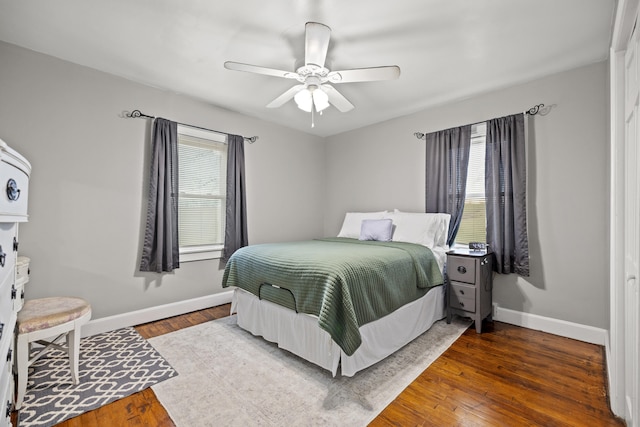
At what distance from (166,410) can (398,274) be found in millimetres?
1809

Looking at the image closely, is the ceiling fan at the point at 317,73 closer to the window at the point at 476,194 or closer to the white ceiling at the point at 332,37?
the white ceiling at the point at 332,37

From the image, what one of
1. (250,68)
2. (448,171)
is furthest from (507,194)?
(250,68)

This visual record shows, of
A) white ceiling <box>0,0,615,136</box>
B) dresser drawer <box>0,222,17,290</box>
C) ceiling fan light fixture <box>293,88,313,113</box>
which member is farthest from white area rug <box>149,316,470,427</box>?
white ceiling <box>0,0,615,136</box>

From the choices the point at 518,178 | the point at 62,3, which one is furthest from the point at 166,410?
the point at 518,178

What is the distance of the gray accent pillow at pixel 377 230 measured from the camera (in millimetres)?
3367

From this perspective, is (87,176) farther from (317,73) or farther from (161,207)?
(317,73)

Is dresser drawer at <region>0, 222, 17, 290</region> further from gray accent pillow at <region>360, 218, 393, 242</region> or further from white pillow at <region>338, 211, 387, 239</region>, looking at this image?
white pillow at <region>338, 211, 387, 239</region>

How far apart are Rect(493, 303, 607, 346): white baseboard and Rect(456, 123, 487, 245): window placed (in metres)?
0.80

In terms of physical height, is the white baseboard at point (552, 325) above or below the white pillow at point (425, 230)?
below

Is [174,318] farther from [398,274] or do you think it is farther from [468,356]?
[468,356]

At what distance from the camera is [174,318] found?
10.3ft

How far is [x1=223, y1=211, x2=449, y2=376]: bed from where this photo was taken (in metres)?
1.87

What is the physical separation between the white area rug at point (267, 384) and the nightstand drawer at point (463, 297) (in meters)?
0.37

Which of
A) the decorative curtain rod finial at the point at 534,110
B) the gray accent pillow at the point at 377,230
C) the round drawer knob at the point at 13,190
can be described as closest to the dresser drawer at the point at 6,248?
the round drawer knob at the point at 13,190
